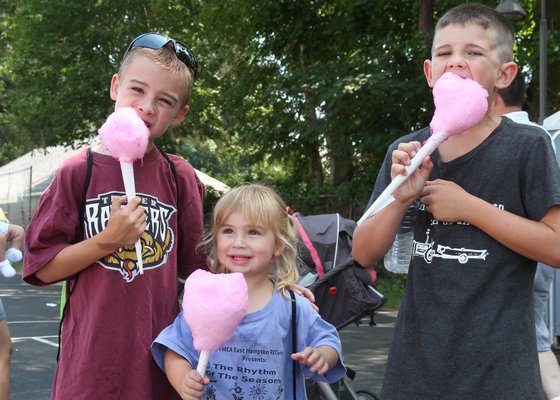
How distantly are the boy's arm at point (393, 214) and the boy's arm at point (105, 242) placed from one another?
2.16 feet

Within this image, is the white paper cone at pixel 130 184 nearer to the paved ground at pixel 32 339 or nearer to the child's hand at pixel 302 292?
the child's hand at pixel 302 292

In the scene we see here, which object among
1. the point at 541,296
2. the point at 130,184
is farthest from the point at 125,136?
the point at 541,296

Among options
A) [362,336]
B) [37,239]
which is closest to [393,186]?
[37,239]

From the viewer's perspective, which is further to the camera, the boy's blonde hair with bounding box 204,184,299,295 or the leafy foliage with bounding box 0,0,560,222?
the leafy foliage with bounding box 0,0,560,222

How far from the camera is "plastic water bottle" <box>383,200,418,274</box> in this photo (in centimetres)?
225

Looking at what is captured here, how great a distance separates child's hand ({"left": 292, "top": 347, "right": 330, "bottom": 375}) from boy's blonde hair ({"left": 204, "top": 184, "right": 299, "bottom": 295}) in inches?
10.9

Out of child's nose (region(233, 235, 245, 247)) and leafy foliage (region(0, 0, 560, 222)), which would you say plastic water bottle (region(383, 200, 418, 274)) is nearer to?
child's nose (region(233, 235, 245, 247))

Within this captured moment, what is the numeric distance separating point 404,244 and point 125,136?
90 cm

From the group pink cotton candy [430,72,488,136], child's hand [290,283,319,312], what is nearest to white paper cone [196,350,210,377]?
child's hand [290,283,319,312]

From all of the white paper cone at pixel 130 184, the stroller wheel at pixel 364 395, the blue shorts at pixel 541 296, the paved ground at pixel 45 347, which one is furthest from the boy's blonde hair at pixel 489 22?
the paved ground at pixel 45 347

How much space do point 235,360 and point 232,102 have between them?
1817 cm

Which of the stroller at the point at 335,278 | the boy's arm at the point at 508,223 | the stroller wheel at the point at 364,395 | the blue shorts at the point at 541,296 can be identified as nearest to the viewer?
the boy's arm at the point at 508,223

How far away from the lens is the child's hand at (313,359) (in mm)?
2291

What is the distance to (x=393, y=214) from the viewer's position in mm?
2090
